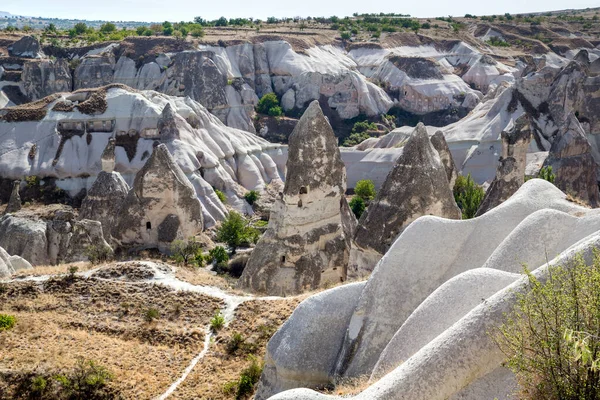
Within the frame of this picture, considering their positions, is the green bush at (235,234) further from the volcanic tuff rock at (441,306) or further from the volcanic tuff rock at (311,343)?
the volcanic tuff rock at (311,343)

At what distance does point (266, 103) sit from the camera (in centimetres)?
7362

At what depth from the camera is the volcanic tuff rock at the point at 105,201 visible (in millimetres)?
27016

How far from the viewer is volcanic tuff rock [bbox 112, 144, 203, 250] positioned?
23.3 meters

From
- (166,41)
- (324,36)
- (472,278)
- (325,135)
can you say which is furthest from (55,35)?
(472,278)

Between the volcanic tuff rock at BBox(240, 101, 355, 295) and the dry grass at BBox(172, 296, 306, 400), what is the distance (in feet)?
11.6

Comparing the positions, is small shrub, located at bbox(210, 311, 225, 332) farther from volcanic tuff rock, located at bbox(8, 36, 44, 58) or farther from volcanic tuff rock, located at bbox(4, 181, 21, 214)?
volcanic tuff rock, located at bbox(8, 36, 44, 58)

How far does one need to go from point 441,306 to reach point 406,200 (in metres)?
8.40

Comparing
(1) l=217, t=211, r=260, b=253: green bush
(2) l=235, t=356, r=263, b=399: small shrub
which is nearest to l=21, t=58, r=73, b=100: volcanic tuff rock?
(1) l=217, t=211, r=260, b=253: green bush

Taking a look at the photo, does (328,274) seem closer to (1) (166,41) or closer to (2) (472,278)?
(2) (472,278)

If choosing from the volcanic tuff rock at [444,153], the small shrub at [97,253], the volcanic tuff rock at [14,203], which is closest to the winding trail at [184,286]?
the small shrub at [97,253]

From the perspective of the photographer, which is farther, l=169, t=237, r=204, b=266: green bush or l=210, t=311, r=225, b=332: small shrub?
l=169, t=237, r=204, b=266: green bush

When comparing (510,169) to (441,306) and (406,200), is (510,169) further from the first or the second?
(441,306)

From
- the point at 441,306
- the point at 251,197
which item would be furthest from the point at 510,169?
the point at 251,197

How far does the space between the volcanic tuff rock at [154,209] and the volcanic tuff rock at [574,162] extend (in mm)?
19171
